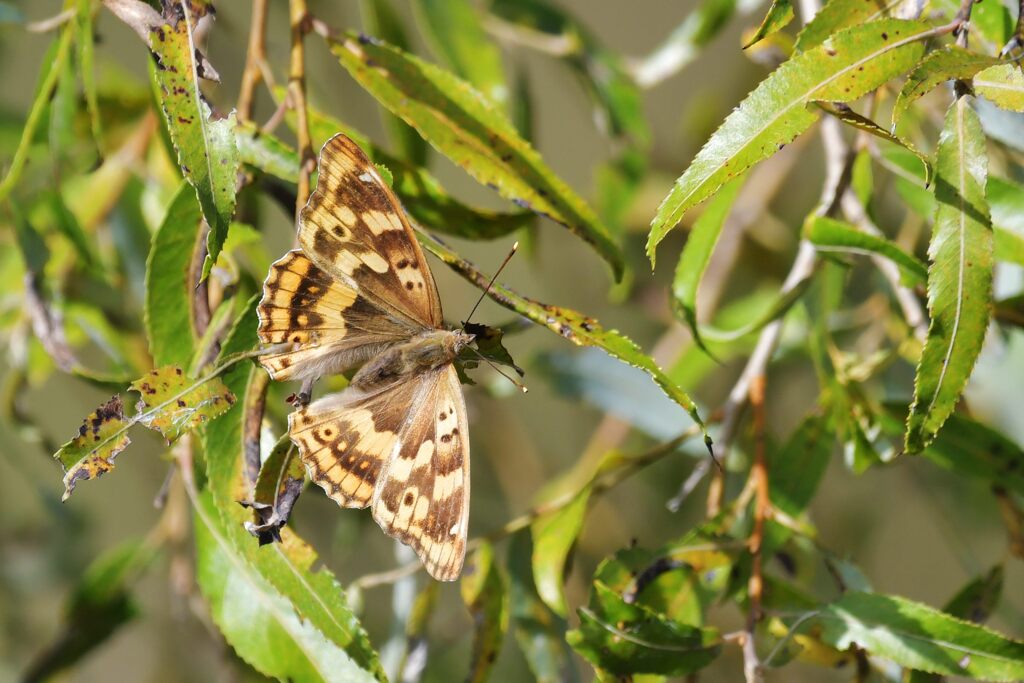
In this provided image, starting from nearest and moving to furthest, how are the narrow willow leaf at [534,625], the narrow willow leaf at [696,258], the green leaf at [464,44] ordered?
the narrow willow leaf at [696,258]
the narrow willow leaf at [534,625]
the green leaf at [464,44]

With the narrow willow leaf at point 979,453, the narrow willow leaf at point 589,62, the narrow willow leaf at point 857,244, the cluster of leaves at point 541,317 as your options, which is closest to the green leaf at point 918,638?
the cluster of leaves at point 541,317

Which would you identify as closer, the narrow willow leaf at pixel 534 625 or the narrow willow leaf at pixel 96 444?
the narrow willow leaf at pixel 96 444

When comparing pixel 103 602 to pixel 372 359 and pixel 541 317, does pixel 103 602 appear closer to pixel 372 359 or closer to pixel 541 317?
pixel 372 359

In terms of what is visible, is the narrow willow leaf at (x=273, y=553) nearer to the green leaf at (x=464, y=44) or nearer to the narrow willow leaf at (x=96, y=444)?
the narrow willow leaf at (x=96, y=444)

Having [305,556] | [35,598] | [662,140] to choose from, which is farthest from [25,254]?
[662,140]

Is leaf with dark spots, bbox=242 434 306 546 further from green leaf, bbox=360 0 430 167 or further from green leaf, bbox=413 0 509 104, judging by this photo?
green leaf, bbox=413 0 509 104

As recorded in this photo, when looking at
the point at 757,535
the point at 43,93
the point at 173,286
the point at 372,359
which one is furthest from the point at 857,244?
the point at 43,93

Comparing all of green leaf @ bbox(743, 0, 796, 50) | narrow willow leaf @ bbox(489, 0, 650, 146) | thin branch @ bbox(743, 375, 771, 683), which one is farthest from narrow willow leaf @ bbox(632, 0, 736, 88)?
green leaf @ bbox(743, 0, 796, 50)
